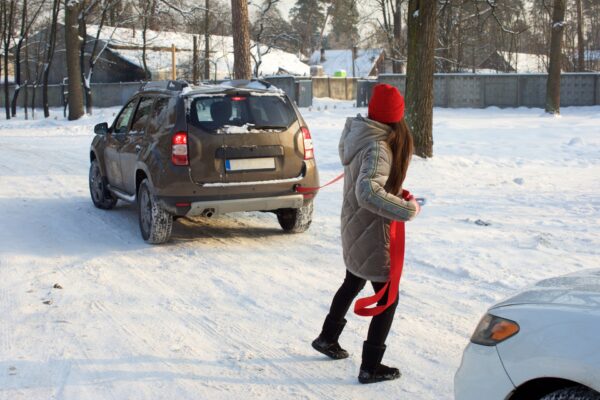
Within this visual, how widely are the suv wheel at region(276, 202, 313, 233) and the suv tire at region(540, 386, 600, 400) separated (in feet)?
17.9

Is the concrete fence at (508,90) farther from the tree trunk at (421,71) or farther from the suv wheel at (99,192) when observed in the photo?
the suv wheel at (99,192)

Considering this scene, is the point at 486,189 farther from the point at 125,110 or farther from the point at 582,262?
the point at 125,110

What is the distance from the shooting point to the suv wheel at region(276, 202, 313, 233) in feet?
26.5

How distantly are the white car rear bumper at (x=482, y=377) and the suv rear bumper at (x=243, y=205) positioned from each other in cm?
456

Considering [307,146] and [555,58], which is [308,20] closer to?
[555,58]

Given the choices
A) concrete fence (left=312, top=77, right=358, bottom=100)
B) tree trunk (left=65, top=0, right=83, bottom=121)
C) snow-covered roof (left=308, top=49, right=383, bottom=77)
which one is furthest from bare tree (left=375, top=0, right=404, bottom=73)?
snow-covered roof (left=308, top=49, right=383, bottom=77)

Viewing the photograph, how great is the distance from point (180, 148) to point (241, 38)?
9970 mm

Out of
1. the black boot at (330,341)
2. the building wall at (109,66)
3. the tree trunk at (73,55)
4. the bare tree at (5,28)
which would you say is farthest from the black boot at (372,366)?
the building wall at (109,66)

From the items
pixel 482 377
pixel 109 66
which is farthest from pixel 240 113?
pixel 109 66

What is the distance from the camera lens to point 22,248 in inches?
301

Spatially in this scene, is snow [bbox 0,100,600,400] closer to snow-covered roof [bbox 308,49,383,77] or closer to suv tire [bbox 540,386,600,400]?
suv tire [bbox 540,386,600,400]

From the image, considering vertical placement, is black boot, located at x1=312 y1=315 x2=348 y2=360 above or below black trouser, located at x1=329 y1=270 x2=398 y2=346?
below

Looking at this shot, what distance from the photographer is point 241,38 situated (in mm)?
16641

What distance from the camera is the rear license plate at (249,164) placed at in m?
7.38
